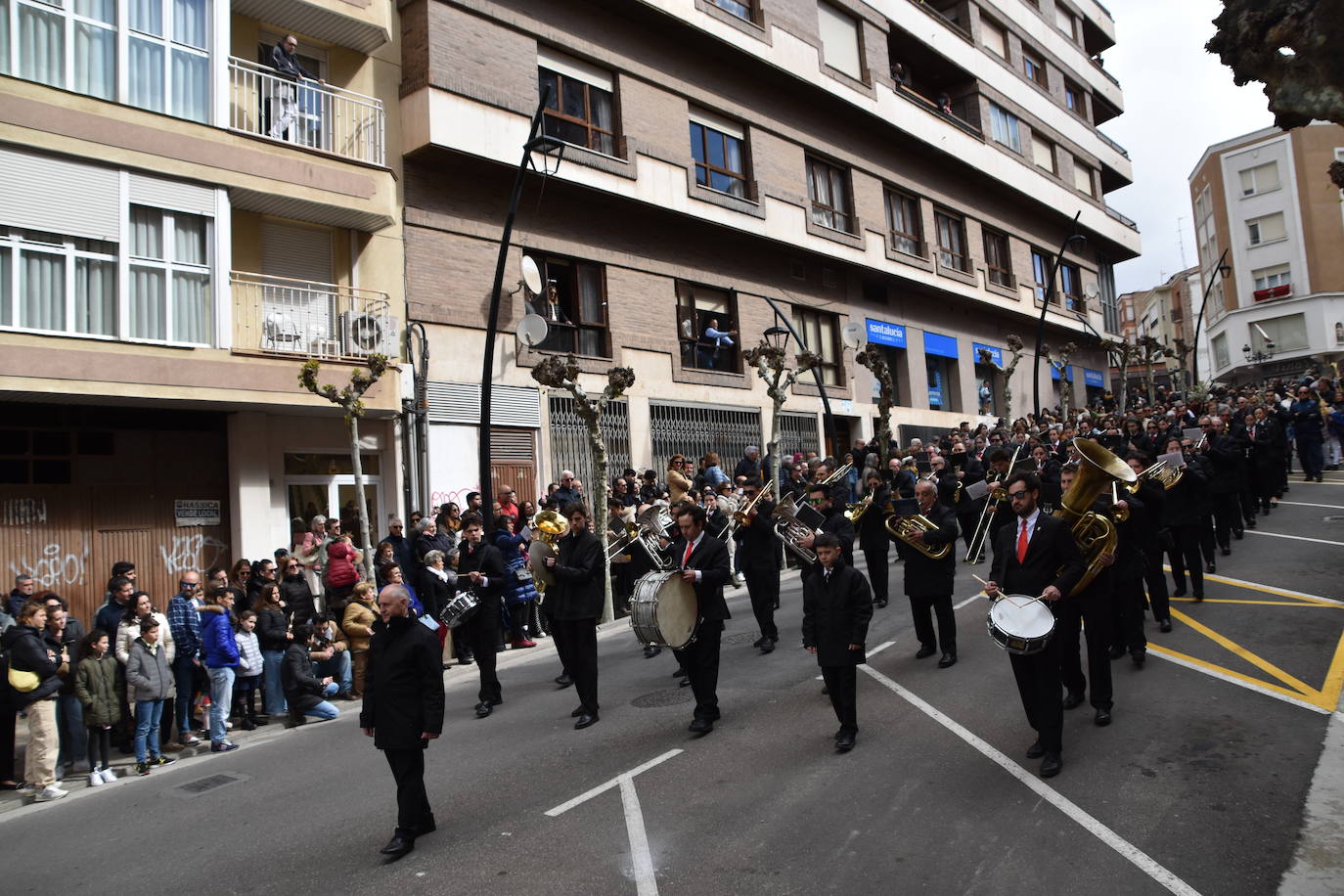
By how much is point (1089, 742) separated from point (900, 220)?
26.3 metres

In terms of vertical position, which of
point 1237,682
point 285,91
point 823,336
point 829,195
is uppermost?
point 829,195

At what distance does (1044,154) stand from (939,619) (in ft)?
116

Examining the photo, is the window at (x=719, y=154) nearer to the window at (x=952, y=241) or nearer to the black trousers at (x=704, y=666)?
the window at (x=952, y=241)

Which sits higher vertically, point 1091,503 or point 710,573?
point 1091,503

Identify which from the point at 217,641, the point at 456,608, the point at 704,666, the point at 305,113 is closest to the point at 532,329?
the point at 305,113

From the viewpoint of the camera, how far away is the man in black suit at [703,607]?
823cm

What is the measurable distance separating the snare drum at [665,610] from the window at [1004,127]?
3181 cm

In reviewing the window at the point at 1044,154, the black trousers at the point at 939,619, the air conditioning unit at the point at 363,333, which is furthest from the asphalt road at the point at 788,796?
the window at the point at 1044,154

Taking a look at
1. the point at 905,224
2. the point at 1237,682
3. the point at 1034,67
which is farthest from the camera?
the point at 1034,67

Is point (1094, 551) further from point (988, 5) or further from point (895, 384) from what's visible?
point (988, 5)

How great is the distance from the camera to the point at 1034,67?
39906mm

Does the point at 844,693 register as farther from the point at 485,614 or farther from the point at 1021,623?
the point at 485,614

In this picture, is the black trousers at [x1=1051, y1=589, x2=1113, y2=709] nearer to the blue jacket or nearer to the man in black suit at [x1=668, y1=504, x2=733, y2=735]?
the man in black suit at [x1=668, y1=504, x2=733, y2=735]

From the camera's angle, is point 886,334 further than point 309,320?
Yes
